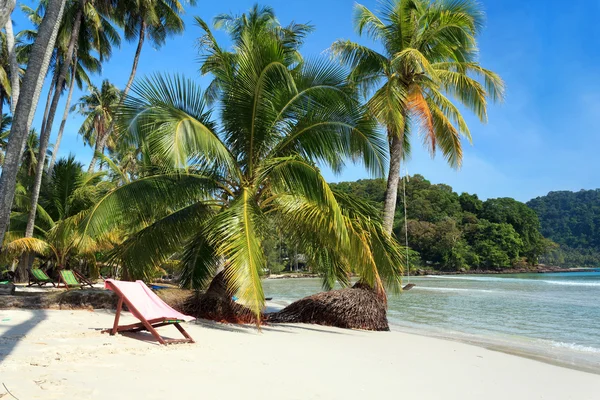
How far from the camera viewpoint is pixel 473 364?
6.32 meters

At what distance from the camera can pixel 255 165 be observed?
921 cm

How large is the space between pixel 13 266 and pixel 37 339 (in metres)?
20.6

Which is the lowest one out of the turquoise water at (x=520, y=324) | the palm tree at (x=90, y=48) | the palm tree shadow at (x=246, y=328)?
the turquoise water at (x=520, y=324)

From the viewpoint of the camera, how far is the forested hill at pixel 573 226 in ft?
380

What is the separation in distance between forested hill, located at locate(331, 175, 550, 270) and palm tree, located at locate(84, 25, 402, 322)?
6422cm

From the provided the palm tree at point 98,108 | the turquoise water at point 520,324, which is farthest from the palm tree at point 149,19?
the turquoise water at point 520,324

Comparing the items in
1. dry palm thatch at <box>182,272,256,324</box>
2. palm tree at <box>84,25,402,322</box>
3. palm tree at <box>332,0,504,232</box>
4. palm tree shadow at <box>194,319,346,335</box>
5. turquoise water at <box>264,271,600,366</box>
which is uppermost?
palm tree at <box>332,0,504,232</box>

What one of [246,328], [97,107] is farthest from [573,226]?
[246,328]

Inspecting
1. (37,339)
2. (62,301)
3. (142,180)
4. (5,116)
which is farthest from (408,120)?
(5,116)

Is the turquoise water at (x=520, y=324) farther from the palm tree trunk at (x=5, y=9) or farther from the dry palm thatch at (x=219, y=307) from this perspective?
the palm tree trunk at (x=5, y=9)

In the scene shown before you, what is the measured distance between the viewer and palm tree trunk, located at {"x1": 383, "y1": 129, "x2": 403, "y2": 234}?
11.5 m

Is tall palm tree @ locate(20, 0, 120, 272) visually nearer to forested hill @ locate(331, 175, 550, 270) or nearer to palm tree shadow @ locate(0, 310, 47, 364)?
palm tree shadow @ locate(0, 310, 47, 364)

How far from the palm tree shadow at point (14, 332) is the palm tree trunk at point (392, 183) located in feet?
25.1

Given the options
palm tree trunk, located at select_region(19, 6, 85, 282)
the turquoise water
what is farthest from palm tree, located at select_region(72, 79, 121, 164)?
the turquoise water
